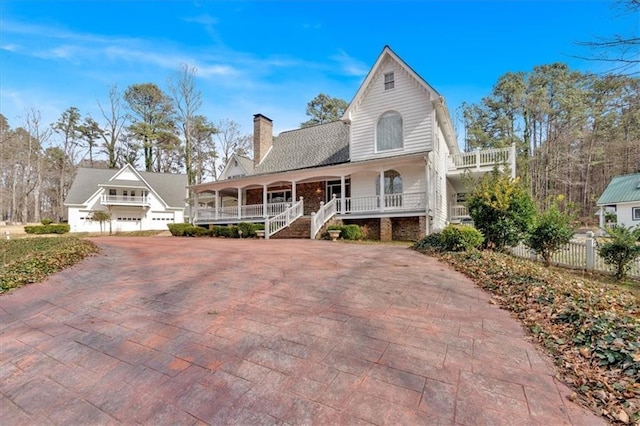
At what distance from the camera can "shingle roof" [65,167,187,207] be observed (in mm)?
28906

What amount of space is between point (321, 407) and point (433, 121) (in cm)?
1467

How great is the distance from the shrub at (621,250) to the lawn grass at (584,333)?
468 cm

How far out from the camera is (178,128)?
117 ft

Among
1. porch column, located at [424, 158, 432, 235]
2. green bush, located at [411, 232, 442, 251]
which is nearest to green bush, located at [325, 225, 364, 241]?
porch column, located at [424, 158, 432, 235]

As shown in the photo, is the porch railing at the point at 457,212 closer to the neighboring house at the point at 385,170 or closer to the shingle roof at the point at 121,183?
the neighboring house at the point at 385,170

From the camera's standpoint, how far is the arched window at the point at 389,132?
15.2m

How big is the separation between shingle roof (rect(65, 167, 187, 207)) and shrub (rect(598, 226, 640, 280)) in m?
33.7

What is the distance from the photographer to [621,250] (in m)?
8.05

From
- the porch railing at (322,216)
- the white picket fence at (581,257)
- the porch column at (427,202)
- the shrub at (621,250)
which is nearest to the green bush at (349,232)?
the porch railing at (322,216)

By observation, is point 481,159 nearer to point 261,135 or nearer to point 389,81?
point 389,81

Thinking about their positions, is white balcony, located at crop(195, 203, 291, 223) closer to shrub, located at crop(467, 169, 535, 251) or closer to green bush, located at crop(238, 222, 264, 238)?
green bush, located at crop(238, 222, 264, 238)

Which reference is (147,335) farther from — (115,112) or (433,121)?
(115,112)

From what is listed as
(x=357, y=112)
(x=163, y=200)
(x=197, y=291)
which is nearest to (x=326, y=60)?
(x=357, y=112)

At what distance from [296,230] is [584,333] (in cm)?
1222
